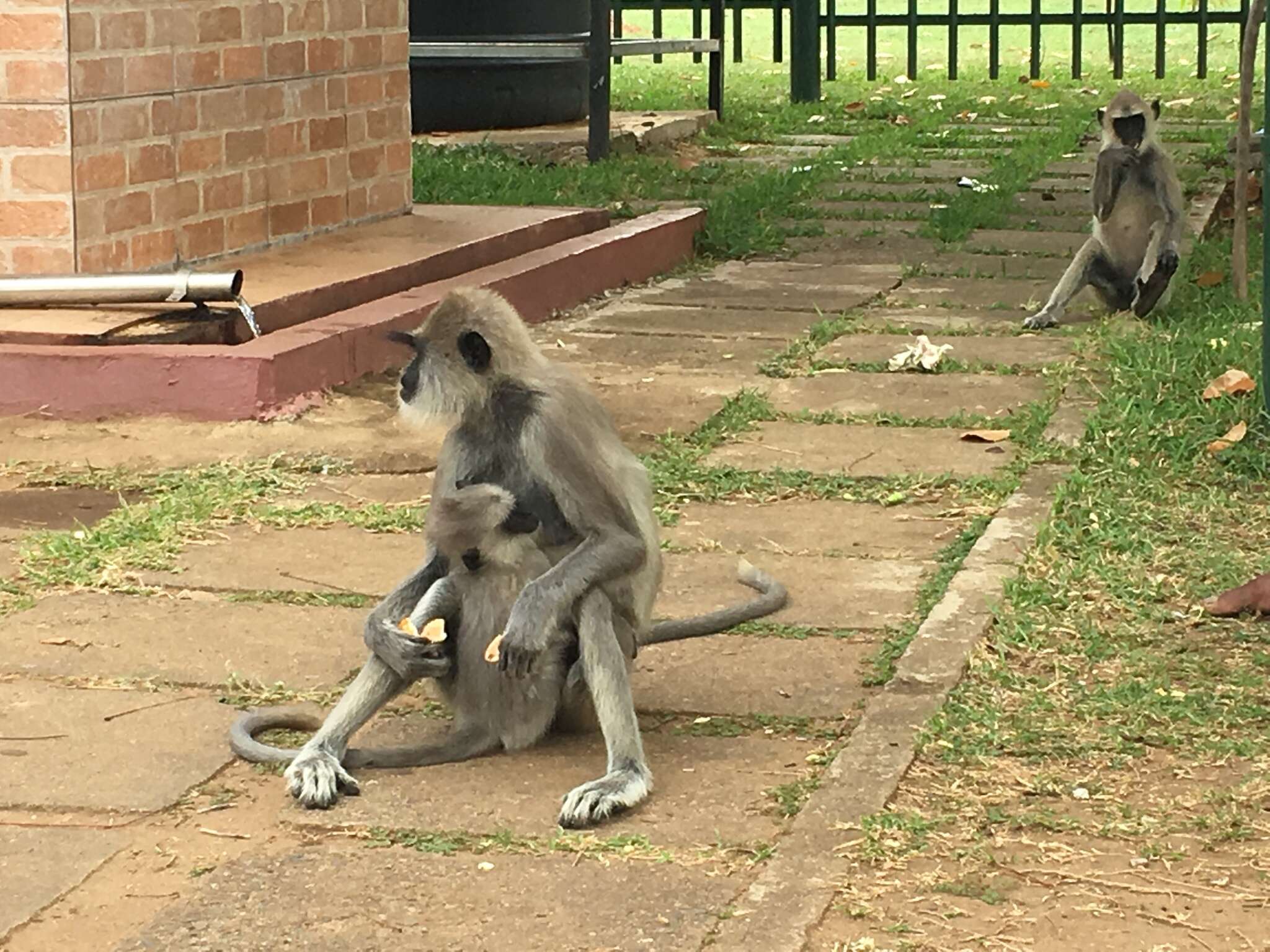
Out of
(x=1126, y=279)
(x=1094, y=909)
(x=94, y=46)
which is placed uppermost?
(x=94, y=46)

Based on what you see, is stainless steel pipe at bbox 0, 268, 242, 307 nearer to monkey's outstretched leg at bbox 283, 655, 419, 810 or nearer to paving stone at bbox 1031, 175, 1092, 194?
monkey's outstretched leg at bbox 283, 655, 419, 810

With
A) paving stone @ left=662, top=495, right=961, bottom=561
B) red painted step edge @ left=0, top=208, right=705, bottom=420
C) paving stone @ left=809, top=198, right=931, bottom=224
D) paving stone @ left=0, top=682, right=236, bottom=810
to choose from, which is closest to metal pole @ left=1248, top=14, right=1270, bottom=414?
paving stone @ left=662, top=495, right=961, bottom=561

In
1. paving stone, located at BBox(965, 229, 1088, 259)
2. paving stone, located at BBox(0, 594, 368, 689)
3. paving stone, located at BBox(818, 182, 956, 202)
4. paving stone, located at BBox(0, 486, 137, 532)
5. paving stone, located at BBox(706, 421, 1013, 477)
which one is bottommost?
paving stone, located at BBox(0, 594, 368, 689)

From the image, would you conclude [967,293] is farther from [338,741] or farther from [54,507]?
[338,741]

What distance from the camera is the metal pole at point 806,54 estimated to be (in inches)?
650

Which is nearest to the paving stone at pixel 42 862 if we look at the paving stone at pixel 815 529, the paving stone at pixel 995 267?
the paving stone at pixel 815 529

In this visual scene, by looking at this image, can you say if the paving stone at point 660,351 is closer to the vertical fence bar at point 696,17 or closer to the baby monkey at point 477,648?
the baby monkey at point 477,648

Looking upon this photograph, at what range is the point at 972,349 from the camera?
8164 mm

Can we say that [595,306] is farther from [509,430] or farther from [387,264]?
[509,430]

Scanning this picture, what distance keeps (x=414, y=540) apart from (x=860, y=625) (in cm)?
130

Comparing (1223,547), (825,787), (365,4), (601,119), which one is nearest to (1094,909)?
(825,787)

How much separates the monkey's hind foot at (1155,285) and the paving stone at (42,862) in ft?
19.0

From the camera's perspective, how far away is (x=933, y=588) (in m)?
5.18

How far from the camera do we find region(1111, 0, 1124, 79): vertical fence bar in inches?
685
